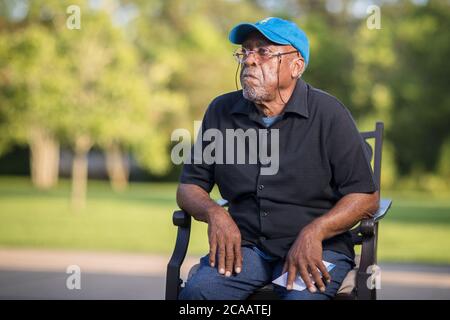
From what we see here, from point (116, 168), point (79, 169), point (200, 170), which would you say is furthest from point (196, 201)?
point (116, 168)

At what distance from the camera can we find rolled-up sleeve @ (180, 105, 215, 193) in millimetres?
3686

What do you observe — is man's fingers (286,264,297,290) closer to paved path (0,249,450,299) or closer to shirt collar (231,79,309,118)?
shirt collar (231,79,309,118)

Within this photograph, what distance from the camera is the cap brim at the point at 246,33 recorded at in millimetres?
3482

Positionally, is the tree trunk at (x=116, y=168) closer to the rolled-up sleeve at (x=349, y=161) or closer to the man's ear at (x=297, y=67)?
the man's ear at (x=297, y=67)

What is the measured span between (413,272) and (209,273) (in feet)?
16.6

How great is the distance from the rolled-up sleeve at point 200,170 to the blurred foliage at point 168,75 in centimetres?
1507

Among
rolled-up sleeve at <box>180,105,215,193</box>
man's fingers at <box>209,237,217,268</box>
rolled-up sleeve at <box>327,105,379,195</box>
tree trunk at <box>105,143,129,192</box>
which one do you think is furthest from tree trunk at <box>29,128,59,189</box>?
rolled-up sleeve at <box>327,105,379,195</box>

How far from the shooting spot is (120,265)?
332 inches

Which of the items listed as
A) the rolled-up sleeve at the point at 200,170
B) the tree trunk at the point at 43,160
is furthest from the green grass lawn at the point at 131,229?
the tree trunk at the point at 43,160

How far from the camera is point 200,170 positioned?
3697 mm

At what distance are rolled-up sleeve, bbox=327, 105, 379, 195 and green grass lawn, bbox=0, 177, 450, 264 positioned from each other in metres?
6.57

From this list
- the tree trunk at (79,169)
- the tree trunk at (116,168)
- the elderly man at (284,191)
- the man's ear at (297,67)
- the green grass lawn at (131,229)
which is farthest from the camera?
the tree trunk at (116,168)

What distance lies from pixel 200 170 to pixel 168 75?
2820 cm
